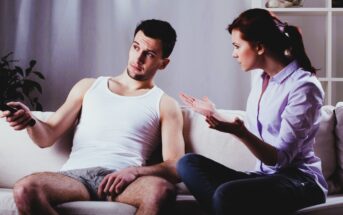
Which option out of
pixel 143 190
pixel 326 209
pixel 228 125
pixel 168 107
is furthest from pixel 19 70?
pixel 326 209

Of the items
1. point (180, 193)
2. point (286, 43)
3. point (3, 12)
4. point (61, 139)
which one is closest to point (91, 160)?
point (61, 139)

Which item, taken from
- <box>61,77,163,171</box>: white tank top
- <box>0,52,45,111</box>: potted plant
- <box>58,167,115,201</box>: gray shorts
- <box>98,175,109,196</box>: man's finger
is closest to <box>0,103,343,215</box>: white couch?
<box>61,77,163,171</box>: white tank top

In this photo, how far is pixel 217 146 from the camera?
2172mm

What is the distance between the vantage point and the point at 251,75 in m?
3.46

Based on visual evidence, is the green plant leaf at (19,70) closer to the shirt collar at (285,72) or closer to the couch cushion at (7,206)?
the couch cushion at (7,206)

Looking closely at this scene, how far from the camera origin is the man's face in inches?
87.6

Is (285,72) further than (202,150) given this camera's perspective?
No

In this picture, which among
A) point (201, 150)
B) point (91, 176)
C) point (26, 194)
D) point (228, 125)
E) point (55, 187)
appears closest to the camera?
point (228, 125)

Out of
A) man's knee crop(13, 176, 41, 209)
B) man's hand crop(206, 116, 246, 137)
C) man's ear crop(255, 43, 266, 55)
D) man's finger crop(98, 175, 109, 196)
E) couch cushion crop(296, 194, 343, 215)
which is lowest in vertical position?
couch cushion crop(296, 194, 343, 215)

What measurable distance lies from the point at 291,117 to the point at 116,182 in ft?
2.08

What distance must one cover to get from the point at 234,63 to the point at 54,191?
81.8 inches

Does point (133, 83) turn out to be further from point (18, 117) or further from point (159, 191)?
point (159, 191)

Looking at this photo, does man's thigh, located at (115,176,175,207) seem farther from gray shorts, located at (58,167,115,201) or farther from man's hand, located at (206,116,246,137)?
man's hand, located at (206,116,246,137)

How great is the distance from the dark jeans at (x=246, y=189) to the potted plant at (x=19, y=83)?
177 cm
